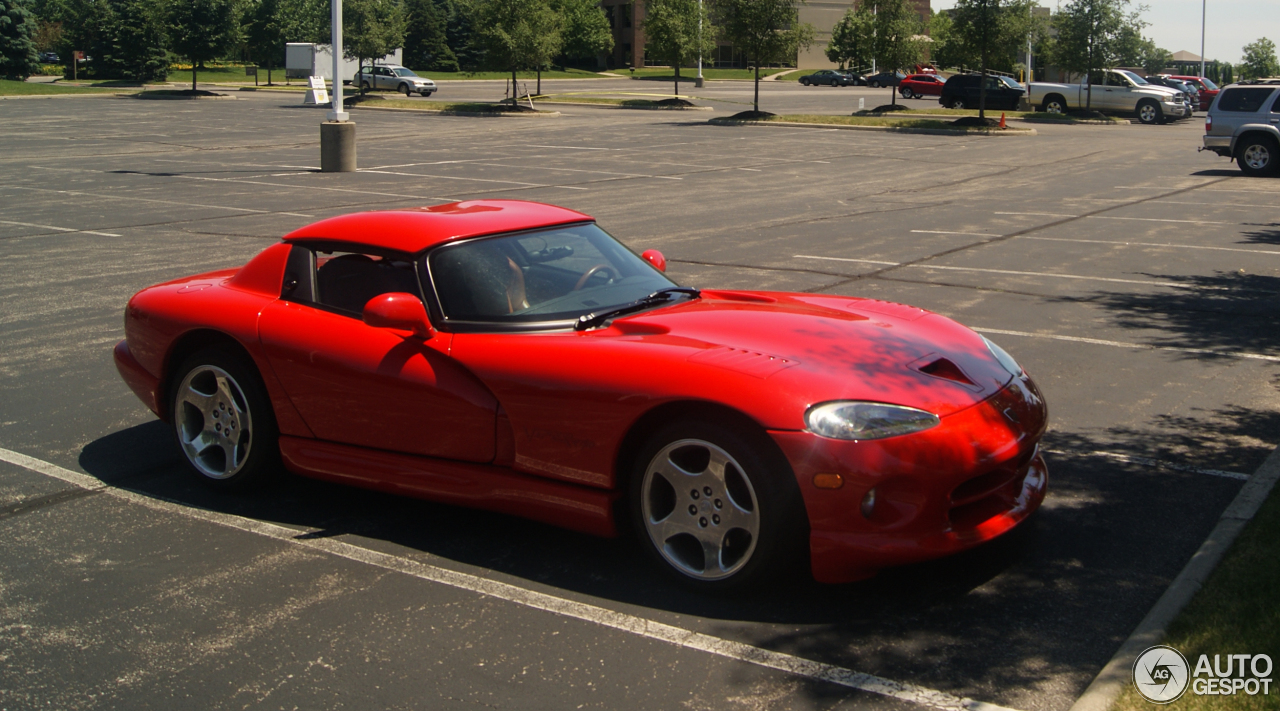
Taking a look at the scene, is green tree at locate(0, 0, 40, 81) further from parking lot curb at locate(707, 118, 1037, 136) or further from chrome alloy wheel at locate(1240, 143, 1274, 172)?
chrome alloy wheel at locate(1240, 143, 1274, 172)

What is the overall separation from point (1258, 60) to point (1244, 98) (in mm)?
81406

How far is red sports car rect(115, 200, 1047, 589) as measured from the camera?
398cm

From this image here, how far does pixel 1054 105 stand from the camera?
4650 cm

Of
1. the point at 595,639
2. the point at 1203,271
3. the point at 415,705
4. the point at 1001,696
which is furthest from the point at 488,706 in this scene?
the point at 1203,271

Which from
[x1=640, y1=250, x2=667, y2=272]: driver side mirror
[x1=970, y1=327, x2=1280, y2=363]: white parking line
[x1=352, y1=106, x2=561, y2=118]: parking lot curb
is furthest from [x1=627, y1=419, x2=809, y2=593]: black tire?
[x1=352, y1=106, x2=561, y2=118]: parking lot curb

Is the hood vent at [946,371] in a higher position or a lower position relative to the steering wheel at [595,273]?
lower

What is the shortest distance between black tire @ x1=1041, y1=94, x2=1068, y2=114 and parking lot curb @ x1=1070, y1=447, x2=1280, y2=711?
4406cm

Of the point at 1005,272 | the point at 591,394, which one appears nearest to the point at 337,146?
the point at 1005,272

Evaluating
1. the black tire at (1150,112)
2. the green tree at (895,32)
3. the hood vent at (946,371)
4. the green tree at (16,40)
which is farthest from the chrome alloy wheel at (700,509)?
the green tree at (16,40)

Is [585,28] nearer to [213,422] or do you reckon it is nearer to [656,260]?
[656,260]

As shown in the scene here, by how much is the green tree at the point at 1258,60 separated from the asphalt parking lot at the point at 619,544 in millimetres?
91247

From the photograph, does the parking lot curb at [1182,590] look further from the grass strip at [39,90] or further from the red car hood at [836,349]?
the grass strip at [39,90]

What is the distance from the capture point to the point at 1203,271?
11.9 meters

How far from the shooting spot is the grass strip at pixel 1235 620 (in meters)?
3.36
